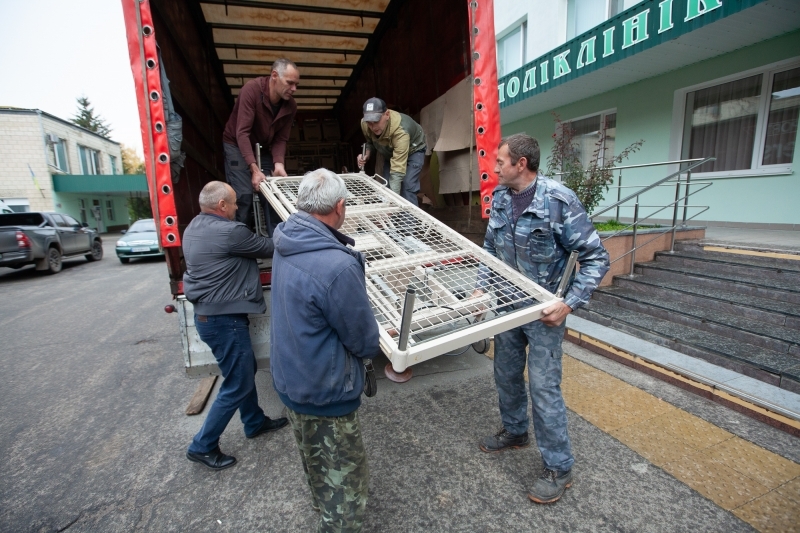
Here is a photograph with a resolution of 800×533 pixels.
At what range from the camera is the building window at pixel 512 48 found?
11288 millimetres

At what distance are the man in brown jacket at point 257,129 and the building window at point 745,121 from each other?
7401mm

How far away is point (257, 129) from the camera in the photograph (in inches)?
152

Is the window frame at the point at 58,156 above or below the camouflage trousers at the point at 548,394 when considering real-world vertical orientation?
above

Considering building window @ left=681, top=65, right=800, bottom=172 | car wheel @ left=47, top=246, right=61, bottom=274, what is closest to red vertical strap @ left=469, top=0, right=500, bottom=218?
building window @ left=681, top=65, right=800, bottom=172

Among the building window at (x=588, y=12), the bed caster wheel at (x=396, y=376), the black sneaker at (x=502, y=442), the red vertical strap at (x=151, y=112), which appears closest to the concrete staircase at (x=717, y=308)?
the black sneaker at (x=502, y=442)

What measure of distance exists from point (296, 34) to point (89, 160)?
29120 millimetres

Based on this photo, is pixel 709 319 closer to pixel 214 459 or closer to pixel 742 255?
pixel 742 255

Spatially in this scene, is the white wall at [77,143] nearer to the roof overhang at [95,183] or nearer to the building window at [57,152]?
the building window at [57,152]

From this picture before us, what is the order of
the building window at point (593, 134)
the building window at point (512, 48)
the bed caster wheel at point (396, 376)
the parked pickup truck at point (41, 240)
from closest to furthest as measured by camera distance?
the bed caster wheel at point (396, 376) < the building window at point (593, 134) < the parked pickup truck at point (41, 240) < the building window at point (512, 48)

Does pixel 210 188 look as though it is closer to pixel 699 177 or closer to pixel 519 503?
pixel 519 503

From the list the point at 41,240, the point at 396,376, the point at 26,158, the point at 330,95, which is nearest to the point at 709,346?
the point at 396,376

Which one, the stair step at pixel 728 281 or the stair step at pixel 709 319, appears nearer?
the stair step at pixel 709 319

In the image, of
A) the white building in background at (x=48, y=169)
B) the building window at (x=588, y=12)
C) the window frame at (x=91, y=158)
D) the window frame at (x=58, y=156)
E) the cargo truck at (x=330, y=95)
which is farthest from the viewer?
the window frame at (x=91, y=158)

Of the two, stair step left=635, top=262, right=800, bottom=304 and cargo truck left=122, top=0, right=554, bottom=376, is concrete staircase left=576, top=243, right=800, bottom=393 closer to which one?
stair step left=635, top=262, right=800, bottom=304
